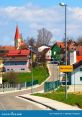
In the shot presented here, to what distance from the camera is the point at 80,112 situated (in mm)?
14836

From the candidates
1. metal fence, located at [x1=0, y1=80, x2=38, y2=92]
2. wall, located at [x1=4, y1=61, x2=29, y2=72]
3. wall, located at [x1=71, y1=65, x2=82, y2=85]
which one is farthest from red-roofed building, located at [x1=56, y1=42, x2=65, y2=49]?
metal fence, located at [x1=0, y1=80, x2=38, y2=92]

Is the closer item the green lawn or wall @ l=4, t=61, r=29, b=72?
the green lawn

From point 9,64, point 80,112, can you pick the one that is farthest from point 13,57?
point 80,112

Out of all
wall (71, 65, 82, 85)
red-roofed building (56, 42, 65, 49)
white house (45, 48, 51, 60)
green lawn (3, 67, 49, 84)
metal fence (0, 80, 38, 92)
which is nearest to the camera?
metal fence (0, 80, 38, 92)

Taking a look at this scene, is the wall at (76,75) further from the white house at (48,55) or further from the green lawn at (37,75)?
the white house at (48,55)

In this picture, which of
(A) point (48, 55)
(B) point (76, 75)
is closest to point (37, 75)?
(B) point (76, 75)

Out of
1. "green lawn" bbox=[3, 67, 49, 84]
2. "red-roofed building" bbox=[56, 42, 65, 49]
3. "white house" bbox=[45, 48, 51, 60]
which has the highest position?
"red-roofed building" bbox=[56, 42, 65, 49]

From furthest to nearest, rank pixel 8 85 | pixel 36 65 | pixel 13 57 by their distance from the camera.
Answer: pixel 13 57, pixel 36 65, pixel 8 85

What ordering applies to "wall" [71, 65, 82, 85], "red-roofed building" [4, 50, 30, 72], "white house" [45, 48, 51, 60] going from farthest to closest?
"white house" [45, 48, 51, 60] < "red-roofed building" [4, 50, 30, 72] < "wall" [71, 65, 82, 85]

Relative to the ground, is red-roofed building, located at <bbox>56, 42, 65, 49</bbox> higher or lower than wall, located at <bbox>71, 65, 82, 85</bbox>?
higher

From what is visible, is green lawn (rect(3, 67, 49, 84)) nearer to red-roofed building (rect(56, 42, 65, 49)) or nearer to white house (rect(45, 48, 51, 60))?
white house (rect(45, 48, 51, 60))

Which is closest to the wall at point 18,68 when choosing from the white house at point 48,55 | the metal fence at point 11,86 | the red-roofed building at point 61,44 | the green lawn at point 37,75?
the green lawn at point 37,75

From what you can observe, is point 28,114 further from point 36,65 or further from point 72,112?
point 36,65

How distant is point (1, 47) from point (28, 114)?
568ft
